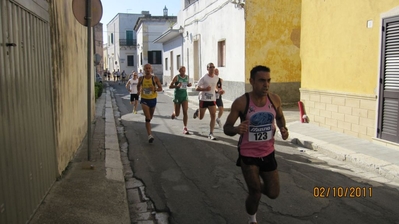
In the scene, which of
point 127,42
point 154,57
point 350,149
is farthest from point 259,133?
point 127,42

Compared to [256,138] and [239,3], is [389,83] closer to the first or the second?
[256,138]

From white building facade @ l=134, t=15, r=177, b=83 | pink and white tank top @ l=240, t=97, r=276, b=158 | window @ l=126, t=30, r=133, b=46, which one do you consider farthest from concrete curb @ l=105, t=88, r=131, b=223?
window @ l=126, t=30, r=133, b=46

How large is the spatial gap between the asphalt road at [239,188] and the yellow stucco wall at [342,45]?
2.19 meters

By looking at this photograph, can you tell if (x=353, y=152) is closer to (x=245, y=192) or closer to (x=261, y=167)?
(x=245, y=192)

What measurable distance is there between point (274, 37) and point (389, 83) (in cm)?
880

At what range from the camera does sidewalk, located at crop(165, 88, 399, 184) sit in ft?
20.5

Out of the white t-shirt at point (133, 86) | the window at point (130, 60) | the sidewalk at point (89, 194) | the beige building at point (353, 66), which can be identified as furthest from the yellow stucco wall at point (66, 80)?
the window at point (130, 60)

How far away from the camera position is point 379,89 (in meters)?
7.75

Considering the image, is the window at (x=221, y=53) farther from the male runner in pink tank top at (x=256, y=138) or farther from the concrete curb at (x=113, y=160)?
the male runner in pink tank top at (x=256, y=138)

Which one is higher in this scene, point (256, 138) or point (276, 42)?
point (276, 42)

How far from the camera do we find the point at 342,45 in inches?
349

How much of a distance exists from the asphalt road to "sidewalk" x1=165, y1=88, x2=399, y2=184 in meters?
0.25

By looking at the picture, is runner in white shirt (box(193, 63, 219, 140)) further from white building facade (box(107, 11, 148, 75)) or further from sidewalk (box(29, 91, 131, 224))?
white building facade (box(107, 11, 148, 75))
